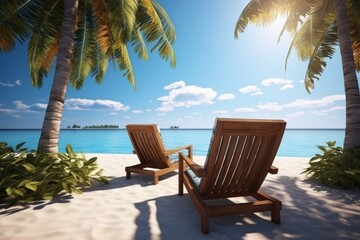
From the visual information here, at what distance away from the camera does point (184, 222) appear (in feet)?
6.89

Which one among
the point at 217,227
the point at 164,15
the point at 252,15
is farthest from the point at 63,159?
the point at 252,15


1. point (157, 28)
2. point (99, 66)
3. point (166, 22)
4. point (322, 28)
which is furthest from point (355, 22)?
point (99, 66)

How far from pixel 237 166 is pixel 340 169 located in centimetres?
270

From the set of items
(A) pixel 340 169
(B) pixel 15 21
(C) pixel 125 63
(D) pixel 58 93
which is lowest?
(A) pixel 340 169

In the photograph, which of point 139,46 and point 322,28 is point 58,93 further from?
point 322,28

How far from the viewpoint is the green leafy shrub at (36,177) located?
253 centimetres

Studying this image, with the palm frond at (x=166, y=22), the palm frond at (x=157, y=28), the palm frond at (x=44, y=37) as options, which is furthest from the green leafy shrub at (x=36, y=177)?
the palm frond at (x=166, y=22)

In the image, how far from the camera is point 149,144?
3.82 m

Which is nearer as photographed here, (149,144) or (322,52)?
(149,144)

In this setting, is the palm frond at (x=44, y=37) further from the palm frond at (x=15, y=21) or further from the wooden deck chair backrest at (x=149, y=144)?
the wooden deck chair backrest at (x=149, y=144)

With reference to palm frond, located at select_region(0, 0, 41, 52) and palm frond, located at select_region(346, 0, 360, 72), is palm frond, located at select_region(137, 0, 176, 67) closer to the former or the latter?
palm frond, located at select_region(0, 0, 41, 52)

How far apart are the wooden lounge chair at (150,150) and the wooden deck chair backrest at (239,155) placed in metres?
1.61

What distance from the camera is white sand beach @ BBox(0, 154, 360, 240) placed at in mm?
1840

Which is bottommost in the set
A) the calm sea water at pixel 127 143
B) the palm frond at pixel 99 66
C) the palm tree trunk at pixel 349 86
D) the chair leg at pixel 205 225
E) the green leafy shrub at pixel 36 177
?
the calm sea water at pixel 127 143
